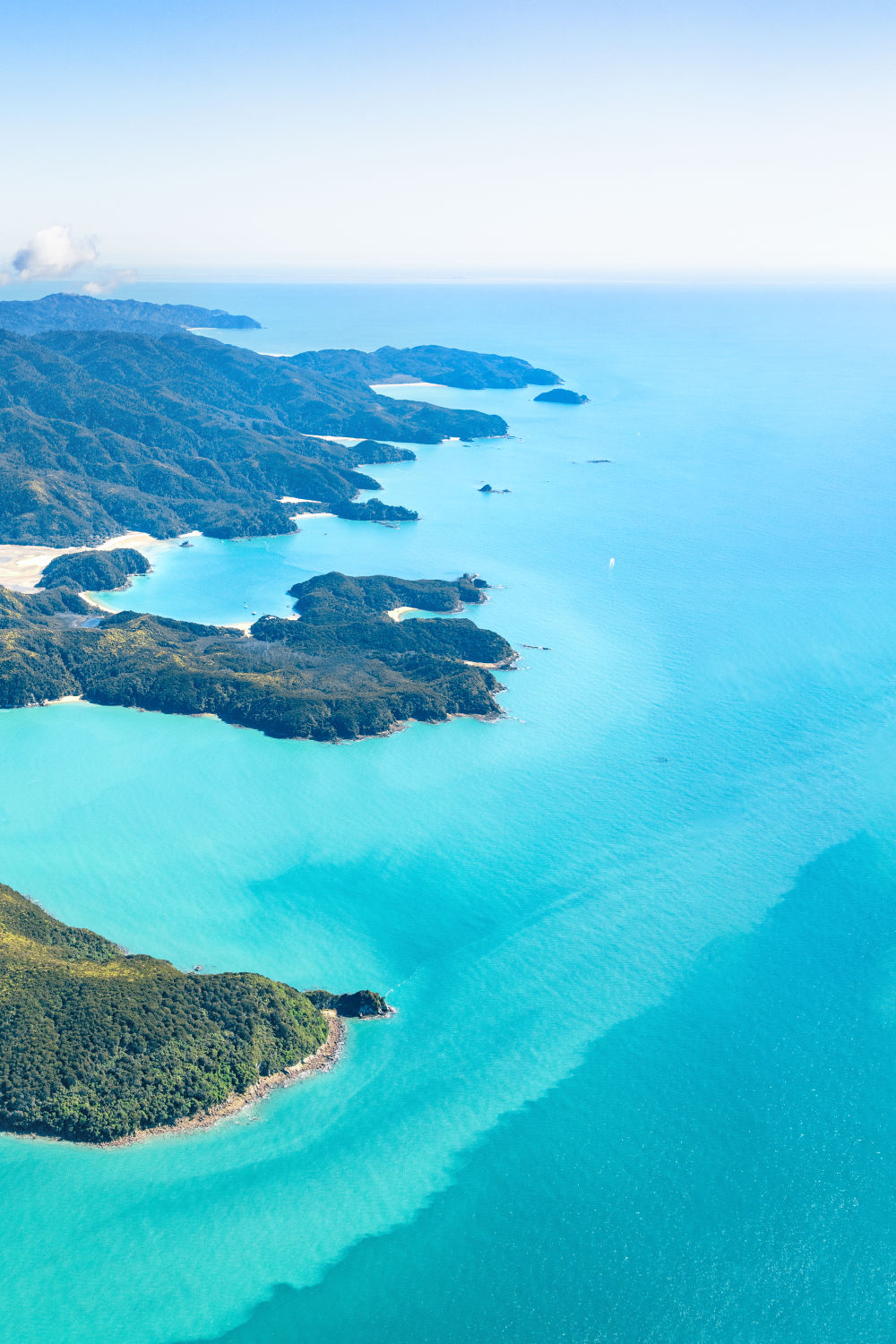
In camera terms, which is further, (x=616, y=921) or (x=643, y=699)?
(x=643, y=699)

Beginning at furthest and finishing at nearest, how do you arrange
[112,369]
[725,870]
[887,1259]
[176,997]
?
[112,369] → [725,870] → [176,997] → [887,1259]

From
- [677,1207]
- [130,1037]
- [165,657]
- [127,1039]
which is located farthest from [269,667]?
[677,1207]

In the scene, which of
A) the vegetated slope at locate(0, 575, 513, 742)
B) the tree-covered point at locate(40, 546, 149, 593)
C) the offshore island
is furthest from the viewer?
the tree-covered point at locate(40, 546, 149, 593)

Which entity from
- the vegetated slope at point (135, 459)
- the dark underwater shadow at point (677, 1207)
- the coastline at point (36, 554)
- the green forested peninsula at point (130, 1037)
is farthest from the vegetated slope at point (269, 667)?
the dark underwater shadow at point (677, 1207)

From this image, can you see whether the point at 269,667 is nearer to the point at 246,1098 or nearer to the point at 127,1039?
the point at 127,1039

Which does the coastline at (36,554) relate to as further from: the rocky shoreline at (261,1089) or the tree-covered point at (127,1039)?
the rocky shoreline at (261,1089)

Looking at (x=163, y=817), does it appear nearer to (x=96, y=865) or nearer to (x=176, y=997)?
(x=96, y=865)

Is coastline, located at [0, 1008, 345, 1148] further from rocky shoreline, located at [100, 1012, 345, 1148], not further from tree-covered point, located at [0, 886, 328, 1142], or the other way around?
tree-covered point, located at [0, 886, 328, 1142]

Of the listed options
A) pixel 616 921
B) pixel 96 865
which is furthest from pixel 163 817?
pixel 616 921

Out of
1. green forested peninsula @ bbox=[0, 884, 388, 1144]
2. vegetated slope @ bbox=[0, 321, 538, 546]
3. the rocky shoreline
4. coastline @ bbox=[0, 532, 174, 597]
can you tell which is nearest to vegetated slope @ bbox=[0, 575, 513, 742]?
coastline @ bbox=[0, 532, 174, 597]
